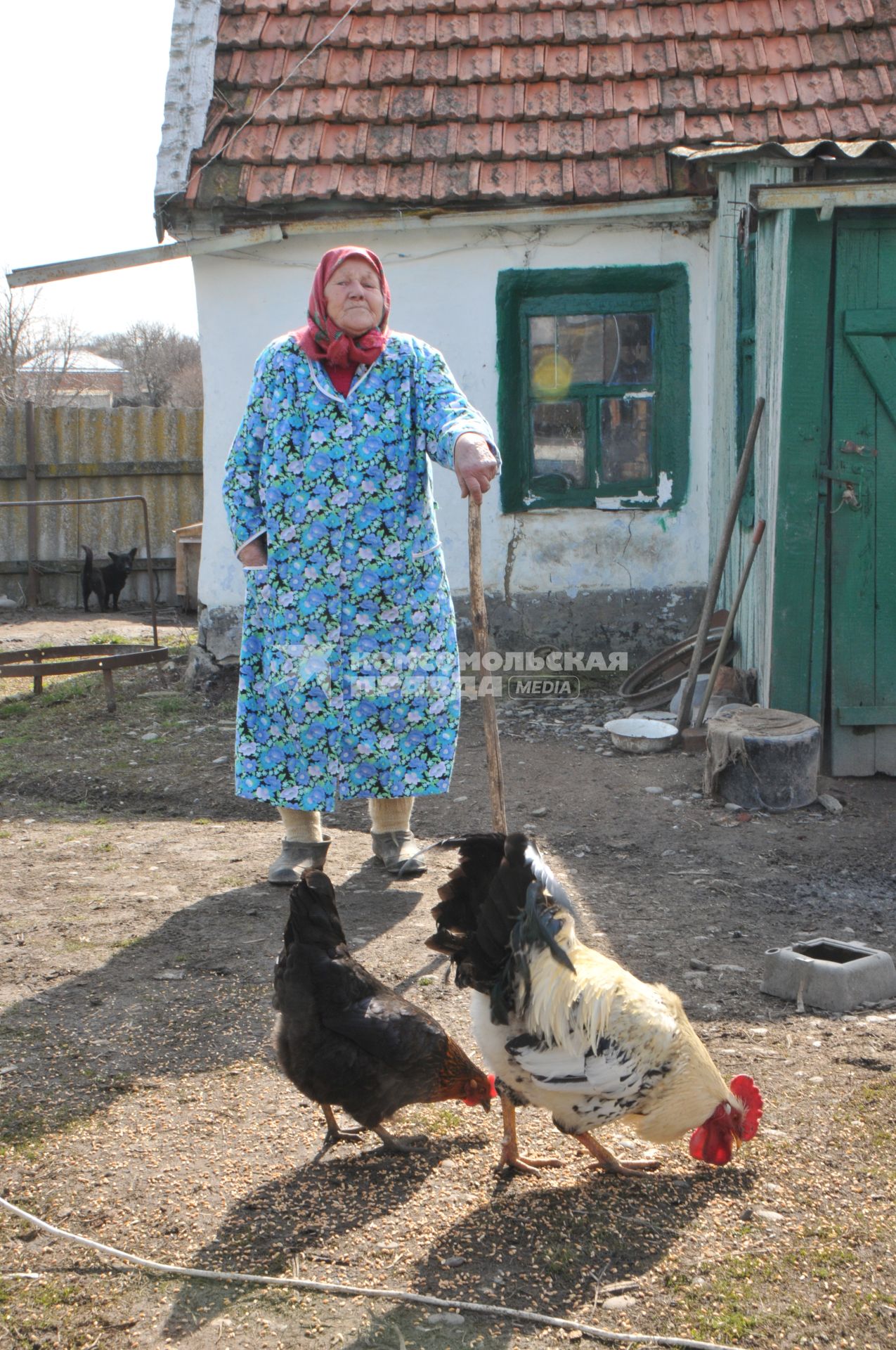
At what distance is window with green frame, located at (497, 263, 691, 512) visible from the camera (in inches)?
326

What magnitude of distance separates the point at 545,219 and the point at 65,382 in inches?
1245

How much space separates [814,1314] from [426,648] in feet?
A: 9.02

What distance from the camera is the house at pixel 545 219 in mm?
7812

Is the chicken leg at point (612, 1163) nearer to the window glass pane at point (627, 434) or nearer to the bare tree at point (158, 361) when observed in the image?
the window glass pane at point (627, 434)

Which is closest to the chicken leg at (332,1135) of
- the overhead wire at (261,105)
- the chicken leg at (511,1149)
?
the chicken leg at (511,1149)

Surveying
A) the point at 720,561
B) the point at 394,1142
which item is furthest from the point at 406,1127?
the point at 720,561

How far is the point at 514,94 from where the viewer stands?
812 centimetres

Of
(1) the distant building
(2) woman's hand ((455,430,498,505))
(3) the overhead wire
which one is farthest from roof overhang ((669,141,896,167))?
(1) the distant building

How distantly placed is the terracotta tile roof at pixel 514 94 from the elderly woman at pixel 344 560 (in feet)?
12.7

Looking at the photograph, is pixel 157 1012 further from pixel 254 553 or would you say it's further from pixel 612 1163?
pixel 254 553

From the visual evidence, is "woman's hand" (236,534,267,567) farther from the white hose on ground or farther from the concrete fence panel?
the concrete fence panel

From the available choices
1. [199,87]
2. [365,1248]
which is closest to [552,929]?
[365,1248]

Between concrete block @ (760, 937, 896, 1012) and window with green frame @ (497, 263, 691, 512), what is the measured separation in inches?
197

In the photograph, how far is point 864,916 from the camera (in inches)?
179
